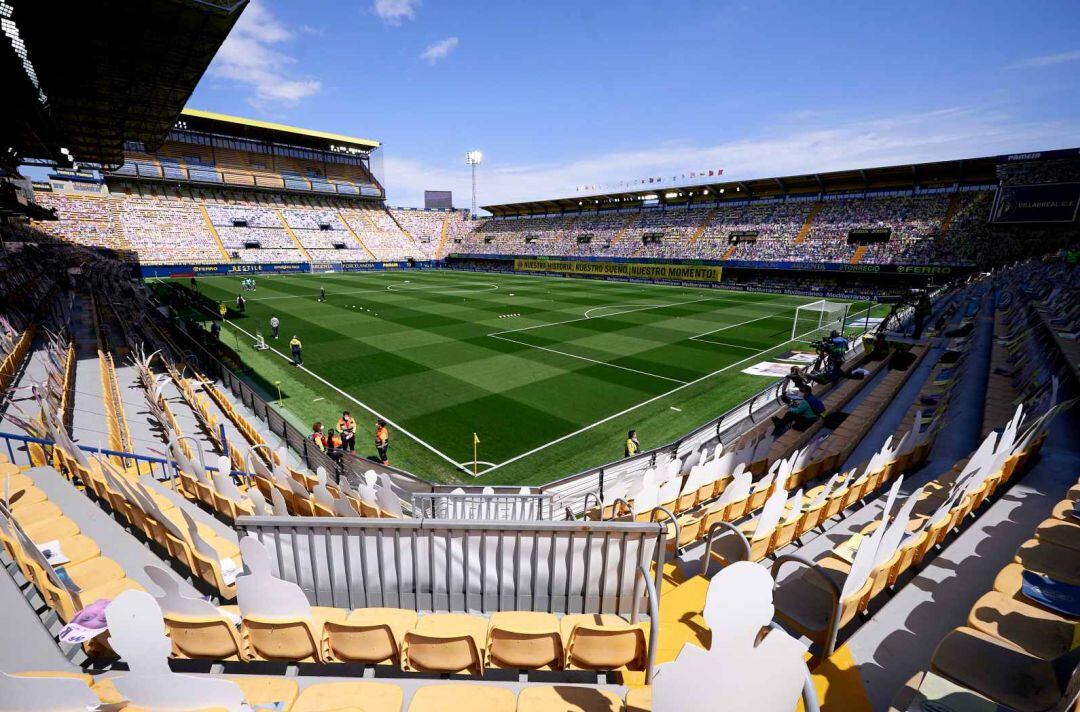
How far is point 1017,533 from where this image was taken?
5070 millimetres

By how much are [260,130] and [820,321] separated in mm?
86750

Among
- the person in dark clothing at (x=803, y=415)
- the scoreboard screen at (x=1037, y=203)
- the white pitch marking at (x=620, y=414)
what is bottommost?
the white pitch marking at (x=620, y=414)

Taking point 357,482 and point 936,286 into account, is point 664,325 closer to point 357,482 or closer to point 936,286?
point 357,482

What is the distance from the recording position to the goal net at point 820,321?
27.7 metres

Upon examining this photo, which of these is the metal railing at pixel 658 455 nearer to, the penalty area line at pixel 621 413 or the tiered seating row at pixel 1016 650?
the penalty area line at pixel 621 413

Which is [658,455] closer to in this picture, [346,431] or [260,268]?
[346,431]

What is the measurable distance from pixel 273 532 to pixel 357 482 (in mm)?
6492

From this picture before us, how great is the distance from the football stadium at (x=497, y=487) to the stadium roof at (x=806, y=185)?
8.32 meters

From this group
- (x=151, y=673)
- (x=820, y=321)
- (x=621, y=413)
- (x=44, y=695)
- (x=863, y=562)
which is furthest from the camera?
(x=820, y=321)

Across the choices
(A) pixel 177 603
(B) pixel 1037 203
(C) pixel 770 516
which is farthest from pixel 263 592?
(B) pixel 1037 203

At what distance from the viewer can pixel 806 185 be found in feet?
189

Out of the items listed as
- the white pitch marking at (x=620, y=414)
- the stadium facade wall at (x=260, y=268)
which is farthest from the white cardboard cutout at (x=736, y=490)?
the stadium facade wall at (x=260, y=268)

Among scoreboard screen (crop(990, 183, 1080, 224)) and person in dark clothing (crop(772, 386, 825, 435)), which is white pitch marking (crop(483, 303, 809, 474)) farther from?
scoreboard screen (crop(990, 183, 1080, 224))

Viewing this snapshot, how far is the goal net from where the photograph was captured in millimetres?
27744
